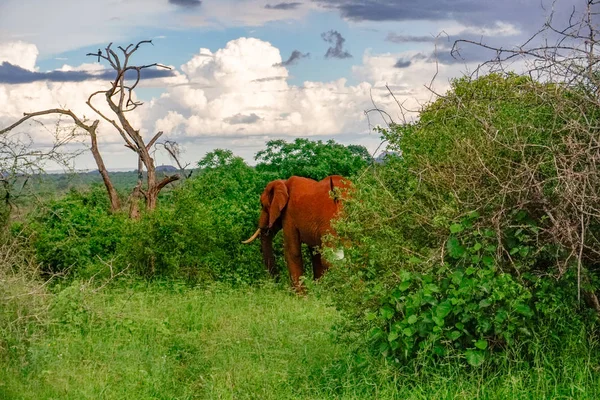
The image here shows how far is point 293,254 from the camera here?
1510cm

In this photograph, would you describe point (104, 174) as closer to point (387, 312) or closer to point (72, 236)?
point (72, 236)

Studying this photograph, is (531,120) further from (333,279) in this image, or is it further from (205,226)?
(205,226)

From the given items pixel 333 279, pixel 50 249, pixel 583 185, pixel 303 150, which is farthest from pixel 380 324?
pixel 303 150

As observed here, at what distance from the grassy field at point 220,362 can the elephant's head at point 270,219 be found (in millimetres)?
2936

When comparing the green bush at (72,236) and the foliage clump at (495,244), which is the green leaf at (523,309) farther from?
the green bush at (72,236)

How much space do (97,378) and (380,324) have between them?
2964mm

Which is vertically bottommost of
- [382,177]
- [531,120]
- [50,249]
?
[50,249]

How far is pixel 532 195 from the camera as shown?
290 inches

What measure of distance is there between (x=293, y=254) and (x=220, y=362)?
5.96 meters

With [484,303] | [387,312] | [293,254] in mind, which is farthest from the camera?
[293,254]

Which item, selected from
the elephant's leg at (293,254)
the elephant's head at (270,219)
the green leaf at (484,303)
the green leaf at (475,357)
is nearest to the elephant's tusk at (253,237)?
the elephant's head at (270,219)

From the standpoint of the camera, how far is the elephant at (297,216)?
1480cm

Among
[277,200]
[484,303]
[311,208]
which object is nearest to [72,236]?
[277,200]

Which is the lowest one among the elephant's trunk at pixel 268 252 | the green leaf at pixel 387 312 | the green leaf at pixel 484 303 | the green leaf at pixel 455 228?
the elephant's trunk at pixel 268 252
